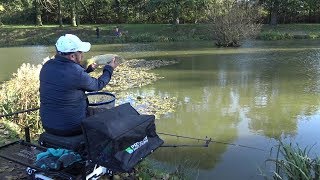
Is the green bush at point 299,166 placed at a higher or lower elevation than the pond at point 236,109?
higher

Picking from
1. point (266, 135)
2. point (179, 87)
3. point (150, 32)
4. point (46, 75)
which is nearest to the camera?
point (46, 75)

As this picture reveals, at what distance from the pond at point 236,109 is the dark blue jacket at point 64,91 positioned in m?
2.50

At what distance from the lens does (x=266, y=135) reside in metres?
7.94

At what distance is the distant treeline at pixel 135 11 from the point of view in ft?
120

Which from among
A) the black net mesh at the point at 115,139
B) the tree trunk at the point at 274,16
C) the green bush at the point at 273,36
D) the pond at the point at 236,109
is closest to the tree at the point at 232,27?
the green bush at the point at 273,36

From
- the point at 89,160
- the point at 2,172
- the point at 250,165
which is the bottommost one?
the point at 250,165

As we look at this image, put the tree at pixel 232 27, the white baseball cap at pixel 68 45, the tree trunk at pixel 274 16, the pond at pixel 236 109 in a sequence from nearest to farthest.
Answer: the white baseball cap at pixel 68 45 < the pond at pixel 236 109 < the tree at pixel 232 27 < the tree trunk at pixel 274 16

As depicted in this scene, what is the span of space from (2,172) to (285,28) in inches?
1246

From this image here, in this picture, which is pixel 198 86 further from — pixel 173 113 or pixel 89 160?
pixel 89 160

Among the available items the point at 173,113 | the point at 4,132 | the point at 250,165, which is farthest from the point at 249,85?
the point at 4,132

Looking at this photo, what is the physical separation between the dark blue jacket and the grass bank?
2560 centimetres

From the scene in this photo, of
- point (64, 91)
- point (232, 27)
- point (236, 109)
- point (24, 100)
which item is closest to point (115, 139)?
point (64, 91)

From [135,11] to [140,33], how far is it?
30.0ft

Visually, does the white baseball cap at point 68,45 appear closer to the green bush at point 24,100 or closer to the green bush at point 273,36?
Answer: the green bush at point 24,100
